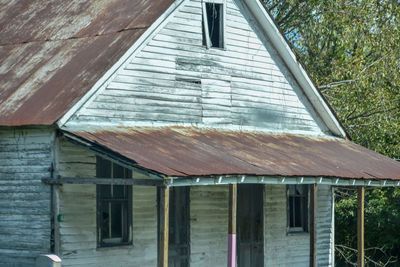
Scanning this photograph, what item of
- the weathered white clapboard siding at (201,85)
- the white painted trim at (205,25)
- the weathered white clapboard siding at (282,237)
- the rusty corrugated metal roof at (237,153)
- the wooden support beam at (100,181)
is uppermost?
the white painted trim at (205,25)

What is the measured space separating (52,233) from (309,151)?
19.4ft

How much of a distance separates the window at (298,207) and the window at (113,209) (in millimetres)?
4906

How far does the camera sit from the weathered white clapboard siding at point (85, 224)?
13.1m

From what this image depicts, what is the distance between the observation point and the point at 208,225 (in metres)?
15.9

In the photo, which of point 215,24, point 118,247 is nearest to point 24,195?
point 118,247

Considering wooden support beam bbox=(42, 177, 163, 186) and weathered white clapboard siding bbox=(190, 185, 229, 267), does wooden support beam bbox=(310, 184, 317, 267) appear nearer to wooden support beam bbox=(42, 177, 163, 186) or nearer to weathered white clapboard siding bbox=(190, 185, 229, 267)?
weathered white clapboard siding bbox=(190, 185, 229, 267)

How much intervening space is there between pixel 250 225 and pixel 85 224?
472 cm

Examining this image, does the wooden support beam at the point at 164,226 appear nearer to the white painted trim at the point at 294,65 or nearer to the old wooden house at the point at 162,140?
the old wooden house at the point at 162,140

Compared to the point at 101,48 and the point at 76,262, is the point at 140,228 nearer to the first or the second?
the point at 76,262

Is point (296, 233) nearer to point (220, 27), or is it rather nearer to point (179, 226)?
point (179, 226)

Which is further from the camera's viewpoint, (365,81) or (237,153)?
(365,81)

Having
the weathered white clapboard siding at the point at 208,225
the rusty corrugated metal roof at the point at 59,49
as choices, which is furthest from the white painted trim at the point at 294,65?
the weathered white clapboard siding at the point at 208,225

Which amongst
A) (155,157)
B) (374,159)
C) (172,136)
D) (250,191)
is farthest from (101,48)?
(374,159)

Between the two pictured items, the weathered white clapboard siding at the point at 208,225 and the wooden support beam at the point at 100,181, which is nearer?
the wooden support beam at the point at 100,181
